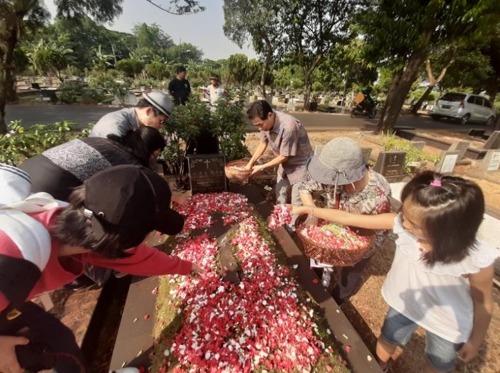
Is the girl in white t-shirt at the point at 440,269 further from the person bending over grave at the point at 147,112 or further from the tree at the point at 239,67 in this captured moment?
the tree at the point at 239,67

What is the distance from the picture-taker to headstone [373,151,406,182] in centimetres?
539

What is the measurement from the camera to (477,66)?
14.4m

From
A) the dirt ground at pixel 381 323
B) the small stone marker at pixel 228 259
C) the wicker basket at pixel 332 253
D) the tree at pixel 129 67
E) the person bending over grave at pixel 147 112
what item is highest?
the tree at pixel 129 67

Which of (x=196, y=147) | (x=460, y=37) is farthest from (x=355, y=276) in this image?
(x=460, y=37)

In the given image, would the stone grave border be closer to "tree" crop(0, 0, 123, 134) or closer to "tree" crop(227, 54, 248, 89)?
"tree" crop(0, 0, 123, 134)

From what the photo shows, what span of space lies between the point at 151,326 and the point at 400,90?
10.6m

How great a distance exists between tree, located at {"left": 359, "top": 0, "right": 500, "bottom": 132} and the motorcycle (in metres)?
9.10

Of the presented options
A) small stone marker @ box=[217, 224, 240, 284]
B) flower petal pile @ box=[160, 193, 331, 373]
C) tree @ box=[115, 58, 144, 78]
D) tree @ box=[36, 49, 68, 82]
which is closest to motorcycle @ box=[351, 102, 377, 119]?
small stone marker @ box=[217, 224, 240, 284]

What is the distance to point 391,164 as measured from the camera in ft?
17.9

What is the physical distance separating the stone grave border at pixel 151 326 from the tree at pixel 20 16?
7378 mm

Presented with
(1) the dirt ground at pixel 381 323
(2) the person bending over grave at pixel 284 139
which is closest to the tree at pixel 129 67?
(2) the person bending over grave at pixel 284 139

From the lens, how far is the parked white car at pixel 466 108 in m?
15.9

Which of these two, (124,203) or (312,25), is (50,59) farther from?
(124,203)

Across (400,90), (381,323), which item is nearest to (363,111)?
(400,90)
